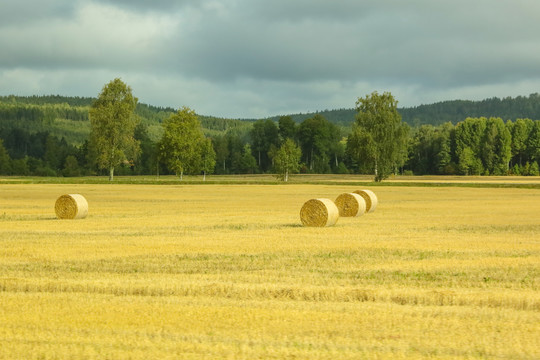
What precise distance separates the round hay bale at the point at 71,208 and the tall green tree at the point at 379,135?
66.9 m

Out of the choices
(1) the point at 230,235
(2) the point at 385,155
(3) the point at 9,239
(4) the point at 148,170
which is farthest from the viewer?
(4) the point at 148,170

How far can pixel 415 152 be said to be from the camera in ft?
523

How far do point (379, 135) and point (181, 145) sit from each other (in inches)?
1167

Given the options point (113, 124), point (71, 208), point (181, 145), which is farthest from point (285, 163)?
point (71, 208)

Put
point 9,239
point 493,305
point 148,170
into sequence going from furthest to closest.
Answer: point 148,170 < point 9,239 < point 493,305

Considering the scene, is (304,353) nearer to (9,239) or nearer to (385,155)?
(9,239)

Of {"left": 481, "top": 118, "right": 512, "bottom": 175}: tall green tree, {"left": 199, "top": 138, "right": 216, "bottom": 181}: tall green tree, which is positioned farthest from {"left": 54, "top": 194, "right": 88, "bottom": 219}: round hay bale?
{"left": 481, "top": 118, "right": 512, "bottom": 175}: tall green tree

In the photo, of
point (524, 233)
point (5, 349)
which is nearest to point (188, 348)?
point (5, 349)

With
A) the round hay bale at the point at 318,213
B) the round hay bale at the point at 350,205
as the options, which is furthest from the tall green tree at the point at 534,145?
the round hay bale at the point at 318,213

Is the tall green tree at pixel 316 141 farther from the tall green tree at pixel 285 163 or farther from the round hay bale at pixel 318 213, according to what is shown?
the round hay bale at pixel 318 213

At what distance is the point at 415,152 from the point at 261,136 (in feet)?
115

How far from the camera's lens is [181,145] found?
107m

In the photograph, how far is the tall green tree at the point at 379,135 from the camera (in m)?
97.1

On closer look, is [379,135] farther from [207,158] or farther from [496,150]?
[496,150]
